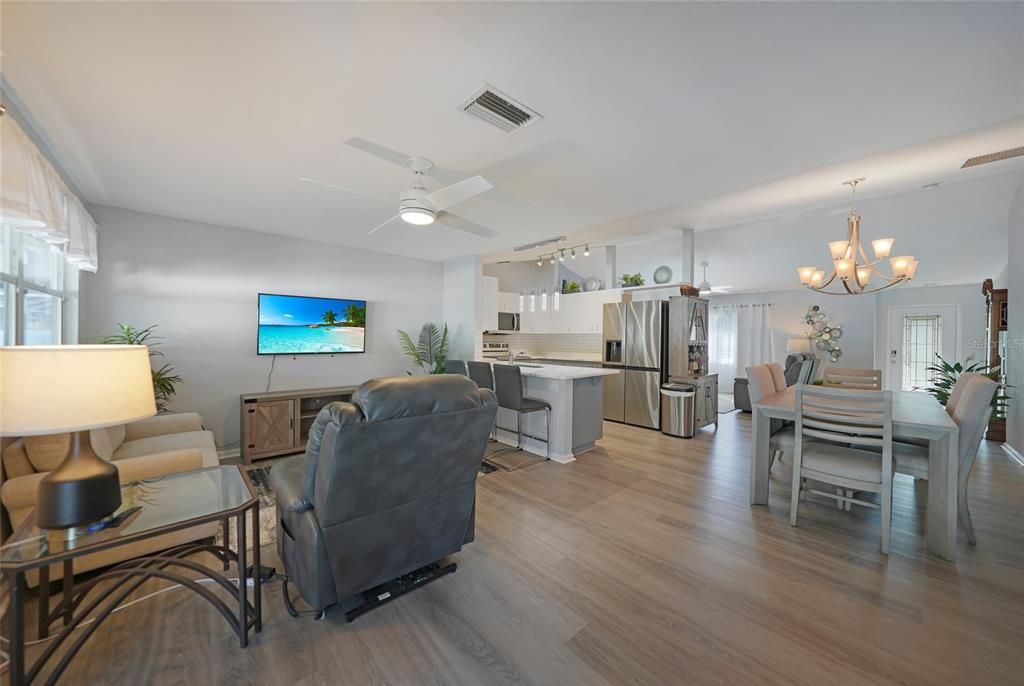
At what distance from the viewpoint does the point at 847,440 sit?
7.70ft

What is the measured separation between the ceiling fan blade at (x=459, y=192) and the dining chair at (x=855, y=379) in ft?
13.0

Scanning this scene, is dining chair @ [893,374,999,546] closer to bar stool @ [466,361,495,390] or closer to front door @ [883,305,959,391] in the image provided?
bar stool @ [466,361,495,390]

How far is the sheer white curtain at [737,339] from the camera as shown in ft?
27.0

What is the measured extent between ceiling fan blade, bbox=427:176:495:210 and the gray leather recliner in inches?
48.4

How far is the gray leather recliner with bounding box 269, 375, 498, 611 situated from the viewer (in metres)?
1.53

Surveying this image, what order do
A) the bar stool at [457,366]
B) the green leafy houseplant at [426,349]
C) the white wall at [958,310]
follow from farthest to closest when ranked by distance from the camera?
1. the white wall at [958,310]
2. the green leafy houseplant at [426,349]
3. the bar stool at [457,366]

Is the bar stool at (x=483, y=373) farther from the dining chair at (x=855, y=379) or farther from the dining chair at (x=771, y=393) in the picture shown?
the dining chair at (x=855, y=379)

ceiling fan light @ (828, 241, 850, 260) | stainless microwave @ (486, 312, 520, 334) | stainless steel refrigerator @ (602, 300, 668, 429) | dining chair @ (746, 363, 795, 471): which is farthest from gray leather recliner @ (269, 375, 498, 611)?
stainless microwave @ (486, 312, 520, 334)

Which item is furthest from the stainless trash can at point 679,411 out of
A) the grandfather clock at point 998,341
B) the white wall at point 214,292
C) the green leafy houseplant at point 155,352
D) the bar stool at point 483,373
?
the green leafy houseplant at point 155,352

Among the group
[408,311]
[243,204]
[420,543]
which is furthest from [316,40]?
[408,311]

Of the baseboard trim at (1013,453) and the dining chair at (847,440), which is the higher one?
the dining chair at (847,440)

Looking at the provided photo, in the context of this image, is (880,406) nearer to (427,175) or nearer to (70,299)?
(427,175)

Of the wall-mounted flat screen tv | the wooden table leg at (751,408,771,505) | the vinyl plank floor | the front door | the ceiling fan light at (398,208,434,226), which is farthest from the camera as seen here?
the front door

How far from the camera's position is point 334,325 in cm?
488
